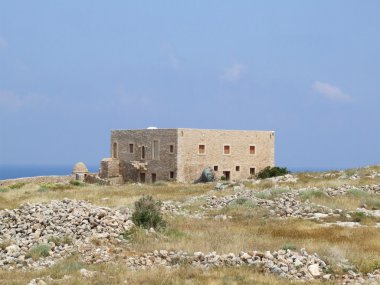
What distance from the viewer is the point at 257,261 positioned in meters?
13.1

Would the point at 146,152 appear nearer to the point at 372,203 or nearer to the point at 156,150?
the point at 156,150

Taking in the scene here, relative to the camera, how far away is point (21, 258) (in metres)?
14.2

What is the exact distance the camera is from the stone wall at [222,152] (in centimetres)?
5434

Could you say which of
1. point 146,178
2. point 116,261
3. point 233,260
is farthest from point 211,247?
point 146,178

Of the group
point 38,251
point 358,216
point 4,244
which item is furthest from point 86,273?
point 358,216

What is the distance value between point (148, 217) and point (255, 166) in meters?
41.1

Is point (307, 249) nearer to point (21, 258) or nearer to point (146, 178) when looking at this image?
point (21, 258)

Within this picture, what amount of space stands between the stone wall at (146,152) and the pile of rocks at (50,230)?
3485 cm

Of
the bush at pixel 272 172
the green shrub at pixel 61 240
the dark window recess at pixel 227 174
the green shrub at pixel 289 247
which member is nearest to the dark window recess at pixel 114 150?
the dark window recess at pixel 227 174

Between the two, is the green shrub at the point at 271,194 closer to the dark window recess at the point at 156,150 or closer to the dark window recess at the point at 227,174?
the dark window recess at the point at 227,174

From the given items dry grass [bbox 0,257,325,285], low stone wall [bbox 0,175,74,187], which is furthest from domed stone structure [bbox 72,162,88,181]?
dry grass [bbox 0,257,325,285]

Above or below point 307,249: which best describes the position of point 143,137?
above

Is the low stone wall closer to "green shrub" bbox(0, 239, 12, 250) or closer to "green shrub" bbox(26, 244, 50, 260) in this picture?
"green shrub" bbox(0, 239, 12, 250)

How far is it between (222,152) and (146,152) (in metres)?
7.97
